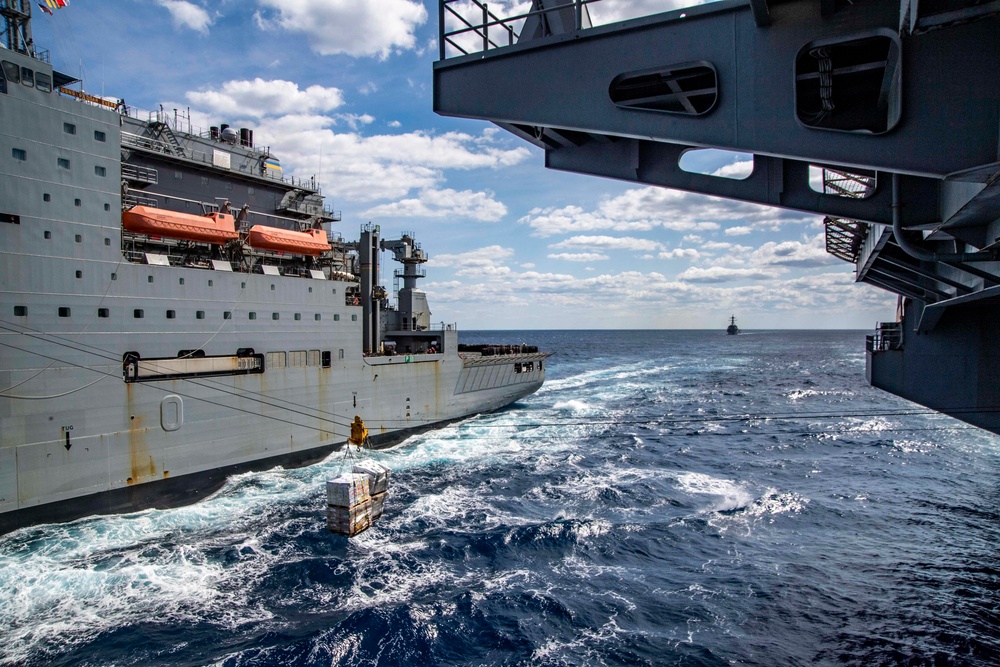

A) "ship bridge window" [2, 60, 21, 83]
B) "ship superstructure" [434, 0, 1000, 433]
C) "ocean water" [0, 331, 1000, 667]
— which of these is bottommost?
"ocean water" [0, 331, 1000, 667]

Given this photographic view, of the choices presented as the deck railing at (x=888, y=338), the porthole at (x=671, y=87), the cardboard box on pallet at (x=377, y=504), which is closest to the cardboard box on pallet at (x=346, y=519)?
the cardboard box on pallet at (x=377, y=504)

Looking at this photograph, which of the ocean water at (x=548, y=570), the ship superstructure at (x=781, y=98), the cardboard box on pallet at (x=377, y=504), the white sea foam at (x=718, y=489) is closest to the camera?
the ship superstructure at (x=781, y=98)

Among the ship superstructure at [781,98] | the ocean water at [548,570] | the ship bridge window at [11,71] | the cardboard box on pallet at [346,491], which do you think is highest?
the ship bridge window at [11,71]

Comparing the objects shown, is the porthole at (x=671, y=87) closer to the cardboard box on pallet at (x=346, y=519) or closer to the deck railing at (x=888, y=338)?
the cardboard box on pallet at (x=346, y=519)

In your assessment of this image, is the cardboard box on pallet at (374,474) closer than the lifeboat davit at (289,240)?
Yes

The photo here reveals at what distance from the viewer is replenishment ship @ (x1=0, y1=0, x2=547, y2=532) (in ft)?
56.1

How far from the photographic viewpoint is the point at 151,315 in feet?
65.6

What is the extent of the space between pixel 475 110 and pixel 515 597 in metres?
11.4

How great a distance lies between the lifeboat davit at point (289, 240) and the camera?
80.2 ft

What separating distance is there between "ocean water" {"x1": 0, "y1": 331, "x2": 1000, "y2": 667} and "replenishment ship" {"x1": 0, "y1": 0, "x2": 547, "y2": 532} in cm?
194

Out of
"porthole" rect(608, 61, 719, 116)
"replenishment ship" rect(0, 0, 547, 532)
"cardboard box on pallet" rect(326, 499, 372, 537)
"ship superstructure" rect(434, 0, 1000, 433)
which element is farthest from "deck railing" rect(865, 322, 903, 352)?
"replenishment ship" rect(0, 0, 547, 532)

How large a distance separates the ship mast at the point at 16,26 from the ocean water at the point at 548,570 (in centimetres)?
1632

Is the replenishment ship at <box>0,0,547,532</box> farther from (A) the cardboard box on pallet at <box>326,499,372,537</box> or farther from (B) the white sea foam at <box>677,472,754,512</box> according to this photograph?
(B) the white sea foam at <box>677,472,754,512</box>

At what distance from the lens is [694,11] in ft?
22.8
